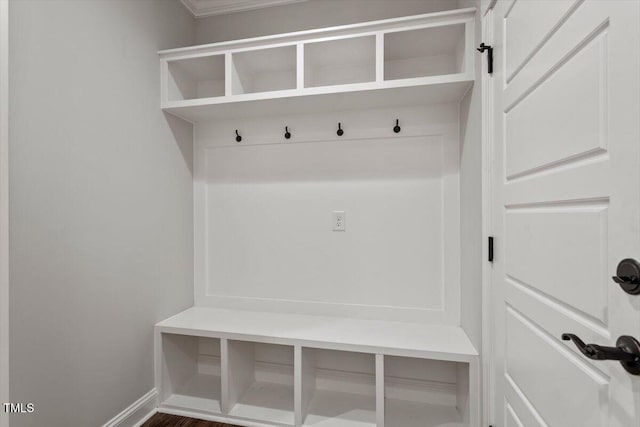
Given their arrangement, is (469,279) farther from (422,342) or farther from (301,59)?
(301,59)

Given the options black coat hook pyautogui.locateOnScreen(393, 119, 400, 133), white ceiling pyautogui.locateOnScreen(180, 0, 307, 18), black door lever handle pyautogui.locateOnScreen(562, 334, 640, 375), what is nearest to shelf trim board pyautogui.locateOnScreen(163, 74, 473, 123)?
black coat hook pyautogui.locateOnScreen(393, 119, 400, 133)

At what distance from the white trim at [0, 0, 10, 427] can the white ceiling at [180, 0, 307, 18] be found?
1.26 meters

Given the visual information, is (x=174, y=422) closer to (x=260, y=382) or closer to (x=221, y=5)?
(x=260, y=382)

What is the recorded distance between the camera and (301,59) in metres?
1.69

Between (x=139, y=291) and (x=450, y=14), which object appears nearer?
(x=450, y=14)

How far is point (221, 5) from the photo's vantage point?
2125 mm

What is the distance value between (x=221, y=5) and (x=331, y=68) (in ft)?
3.01

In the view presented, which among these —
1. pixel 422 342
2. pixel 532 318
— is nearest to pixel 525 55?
pixel 532 318

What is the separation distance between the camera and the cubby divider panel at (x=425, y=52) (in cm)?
161

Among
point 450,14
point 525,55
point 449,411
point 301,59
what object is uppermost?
point 450,14

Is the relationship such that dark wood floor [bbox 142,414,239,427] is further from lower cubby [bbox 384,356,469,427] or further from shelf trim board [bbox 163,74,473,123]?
shelf trim board [bbox 163,74,473,123]

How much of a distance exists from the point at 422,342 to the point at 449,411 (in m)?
0.57

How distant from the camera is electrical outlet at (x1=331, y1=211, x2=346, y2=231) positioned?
6.57 feet

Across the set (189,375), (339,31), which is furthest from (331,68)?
(189,375)
